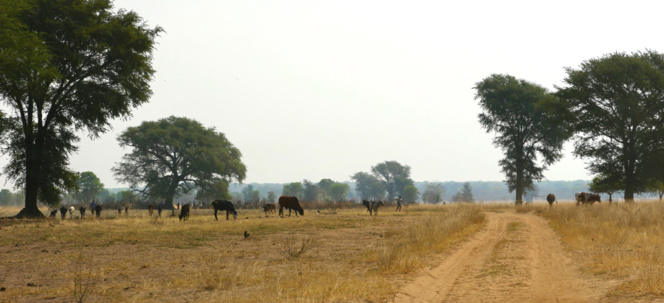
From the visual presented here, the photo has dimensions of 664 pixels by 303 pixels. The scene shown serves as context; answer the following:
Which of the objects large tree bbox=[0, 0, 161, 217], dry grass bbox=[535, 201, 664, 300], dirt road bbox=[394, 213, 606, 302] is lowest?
dirt road bbox=[394, 213, 606, 302]

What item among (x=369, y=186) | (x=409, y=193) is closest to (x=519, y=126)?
(x=409, y=193)

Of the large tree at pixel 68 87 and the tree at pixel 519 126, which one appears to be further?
the tree at pixel 519 126

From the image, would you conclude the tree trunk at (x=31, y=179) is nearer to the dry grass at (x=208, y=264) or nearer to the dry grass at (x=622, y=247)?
the dry grass at (x=208, y=264)

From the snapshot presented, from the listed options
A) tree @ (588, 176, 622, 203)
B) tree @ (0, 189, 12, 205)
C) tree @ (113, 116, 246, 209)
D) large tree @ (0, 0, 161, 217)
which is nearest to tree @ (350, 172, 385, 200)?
tree @ (113, 116, 246, 209)

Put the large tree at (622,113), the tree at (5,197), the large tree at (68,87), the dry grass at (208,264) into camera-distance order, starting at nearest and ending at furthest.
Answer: the dry grass at (208,264), the large tree at (68,87), the large tree at (622,113), the tree at (5,197)

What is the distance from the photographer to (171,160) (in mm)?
69312

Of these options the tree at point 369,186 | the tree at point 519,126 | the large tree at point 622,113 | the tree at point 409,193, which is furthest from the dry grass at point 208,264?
the tree at point 369,186

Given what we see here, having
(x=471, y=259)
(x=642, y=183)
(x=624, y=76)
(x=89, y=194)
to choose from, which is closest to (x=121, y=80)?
(x=471, y=259)

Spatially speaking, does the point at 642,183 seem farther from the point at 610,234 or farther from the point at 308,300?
the point at 308,300

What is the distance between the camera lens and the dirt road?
8711 mm

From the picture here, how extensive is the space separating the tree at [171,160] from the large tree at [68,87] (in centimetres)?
3251

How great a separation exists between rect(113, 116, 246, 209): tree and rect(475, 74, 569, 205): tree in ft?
112

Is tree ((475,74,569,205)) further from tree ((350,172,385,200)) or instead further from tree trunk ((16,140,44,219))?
tree ((350,172,385,200))

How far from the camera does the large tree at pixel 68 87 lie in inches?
1149
